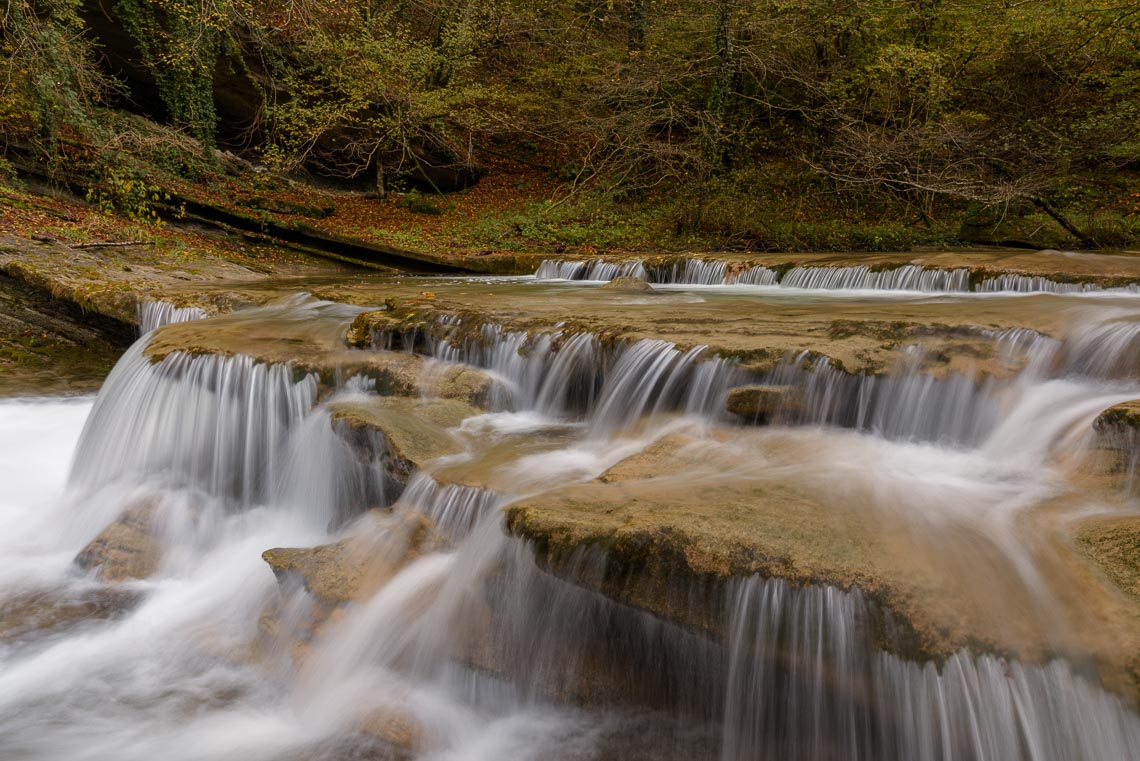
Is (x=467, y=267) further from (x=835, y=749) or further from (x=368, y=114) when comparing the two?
(x=835, y=749)

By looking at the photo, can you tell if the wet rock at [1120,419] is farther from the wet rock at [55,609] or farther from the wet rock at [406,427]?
the wet rock at [55,609]

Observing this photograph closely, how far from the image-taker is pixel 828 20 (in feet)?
50.4

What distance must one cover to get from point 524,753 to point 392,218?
16851mm

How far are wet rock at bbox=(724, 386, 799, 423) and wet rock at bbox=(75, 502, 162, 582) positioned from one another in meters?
4.02

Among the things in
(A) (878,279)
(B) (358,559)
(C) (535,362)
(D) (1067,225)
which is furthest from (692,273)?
(B) (358,559)

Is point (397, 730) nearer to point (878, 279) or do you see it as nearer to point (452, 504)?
point (452, 504)

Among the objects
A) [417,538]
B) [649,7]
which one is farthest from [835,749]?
[649,7]

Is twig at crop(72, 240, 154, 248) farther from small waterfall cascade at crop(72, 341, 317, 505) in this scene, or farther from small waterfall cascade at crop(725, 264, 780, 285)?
small waterfall cascade at crop(725, 264, 780, 285)

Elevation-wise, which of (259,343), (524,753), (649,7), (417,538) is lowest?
(524,753)

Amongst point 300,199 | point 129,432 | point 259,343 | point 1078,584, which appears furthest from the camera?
point 300,199

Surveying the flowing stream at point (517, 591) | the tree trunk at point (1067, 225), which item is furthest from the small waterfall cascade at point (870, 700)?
the tree trunk at point (1067, 225)

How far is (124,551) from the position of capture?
485cm

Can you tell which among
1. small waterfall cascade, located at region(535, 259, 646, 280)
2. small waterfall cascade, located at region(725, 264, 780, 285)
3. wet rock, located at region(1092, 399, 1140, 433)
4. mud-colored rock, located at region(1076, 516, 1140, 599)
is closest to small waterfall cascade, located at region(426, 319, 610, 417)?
wet rock, located at region(1092, 399, 1140, 433)

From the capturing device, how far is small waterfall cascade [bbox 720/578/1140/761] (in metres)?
2.30
